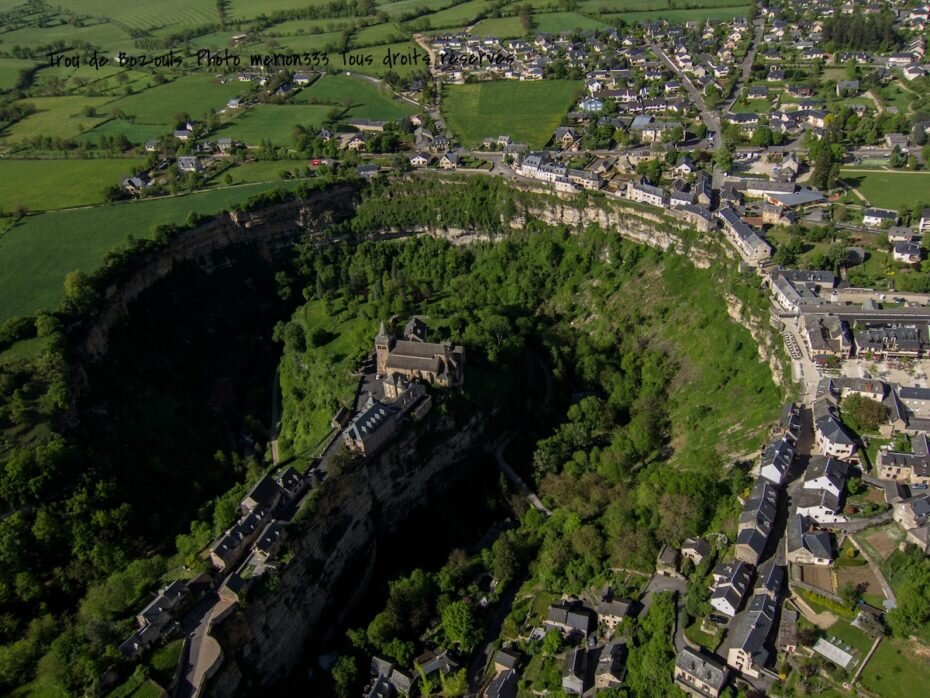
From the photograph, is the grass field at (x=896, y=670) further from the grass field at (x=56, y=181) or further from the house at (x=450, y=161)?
the grass field at (x=56, y=181)

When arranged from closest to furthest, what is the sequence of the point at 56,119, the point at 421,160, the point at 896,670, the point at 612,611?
the point at 896,670 < the point at 612,611 < the point at 421,160 < the point at 56,119

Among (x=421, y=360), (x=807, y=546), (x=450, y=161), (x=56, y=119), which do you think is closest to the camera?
(x=807, y=546)

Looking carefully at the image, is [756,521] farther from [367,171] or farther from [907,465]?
[367,171]

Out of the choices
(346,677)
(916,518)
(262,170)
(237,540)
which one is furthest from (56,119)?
(916,518)

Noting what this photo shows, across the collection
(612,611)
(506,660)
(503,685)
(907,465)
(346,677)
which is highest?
(907,465)

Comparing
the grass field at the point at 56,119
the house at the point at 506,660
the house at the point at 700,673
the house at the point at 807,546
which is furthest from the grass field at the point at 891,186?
the grass field at the point at 56,119

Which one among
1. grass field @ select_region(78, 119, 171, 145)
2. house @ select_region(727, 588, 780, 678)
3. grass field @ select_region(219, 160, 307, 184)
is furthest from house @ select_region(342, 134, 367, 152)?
house @ select_region(727, 588, 780, 678)

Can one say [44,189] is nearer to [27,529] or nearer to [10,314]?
[10,314]
